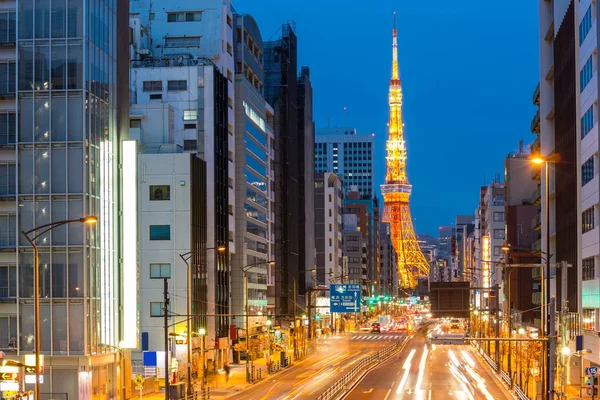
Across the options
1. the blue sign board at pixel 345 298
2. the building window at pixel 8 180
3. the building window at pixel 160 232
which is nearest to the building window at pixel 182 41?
the building window at pixel 160 232

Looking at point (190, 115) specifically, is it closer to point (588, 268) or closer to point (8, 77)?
point (8, 77)

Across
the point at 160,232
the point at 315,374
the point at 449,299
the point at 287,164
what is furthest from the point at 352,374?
the point at 287,164

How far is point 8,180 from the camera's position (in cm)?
6412

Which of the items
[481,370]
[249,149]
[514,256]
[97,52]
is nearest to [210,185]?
[249,149]

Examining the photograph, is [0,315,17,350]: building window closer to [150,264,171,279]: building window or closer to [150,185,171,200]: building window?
[150,264,171,279]: building window

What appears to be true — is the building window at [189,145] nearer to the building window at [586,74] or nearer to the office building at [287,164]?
the office building at [287,164]

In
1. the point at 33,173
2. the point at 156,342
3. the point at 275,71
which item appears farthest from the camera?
the point at 275,71

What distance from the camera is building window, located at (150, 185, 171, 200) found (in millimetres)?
91688

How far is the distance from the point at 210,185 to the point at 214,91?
8.92 meters

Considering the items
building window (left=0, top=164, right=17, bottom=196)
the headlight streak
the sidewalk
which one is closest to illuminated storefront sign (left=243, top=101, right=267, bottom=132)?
the sidewalk

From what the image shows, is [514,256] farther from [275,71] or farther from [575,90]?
[575,90]

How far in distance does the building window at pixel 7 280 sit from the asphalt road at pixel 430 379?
21.8 meters

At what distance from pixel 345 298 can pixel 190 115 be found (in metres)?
25.3

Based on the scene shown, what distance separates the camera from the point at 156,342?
8912 centimetres
